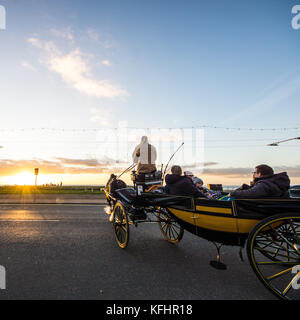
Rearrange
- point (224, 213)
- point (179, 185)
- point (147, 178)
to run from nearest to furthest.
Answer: point (224, 213), point (179, 185), point (147, 178)

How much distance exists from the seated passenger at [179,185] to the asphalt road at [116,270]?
113cm

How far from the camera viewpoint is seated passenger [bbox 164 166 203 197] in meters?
3.06

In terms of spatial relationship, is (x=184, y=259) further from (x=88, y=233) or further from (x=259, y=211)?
(x=88, y=233)

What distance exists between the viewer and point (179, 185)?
3.15 m

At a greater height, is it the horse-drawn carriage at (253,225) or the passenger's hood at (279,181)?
the passenger's hood at (279,181)

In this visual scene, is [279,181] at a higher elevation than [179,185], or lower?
higher

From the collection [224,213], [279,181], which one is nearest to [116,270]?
[224,213]

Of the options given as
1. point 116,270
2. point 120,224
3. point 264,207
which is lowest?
point 116,270

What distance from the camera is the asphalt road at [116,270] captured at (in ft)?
7.34

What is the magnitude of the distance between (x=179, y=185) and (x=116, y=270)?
1.59 metres

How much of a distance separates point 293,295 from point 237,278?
2.02 ft

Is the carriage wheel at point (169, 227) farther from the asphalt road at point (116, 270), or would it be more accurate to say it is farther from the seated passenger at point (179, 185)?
the seated passenger at point (179, 185)

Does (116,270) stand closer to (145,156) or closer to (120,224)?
(120,224)

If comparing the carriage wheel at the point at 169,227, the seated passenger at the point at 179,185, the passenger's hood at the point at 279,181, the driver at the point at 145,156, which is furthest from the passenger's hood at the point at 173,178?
the driver at the point at 145,156
